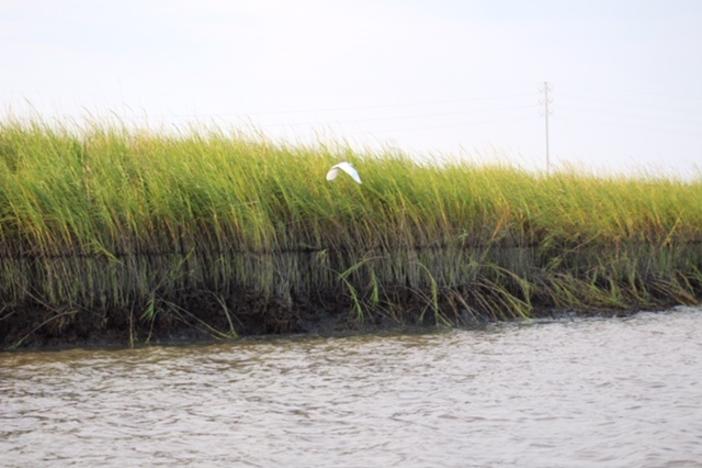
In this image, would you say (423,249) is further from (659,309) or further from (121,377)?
(121,377)

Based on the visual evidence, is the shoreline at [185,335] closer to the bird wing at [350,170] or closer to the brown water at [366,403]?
the brown water at [366,403]

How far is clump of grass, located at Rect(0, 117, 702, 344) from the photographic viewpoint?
7.23 metres

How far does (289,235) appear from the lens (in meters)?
7.77

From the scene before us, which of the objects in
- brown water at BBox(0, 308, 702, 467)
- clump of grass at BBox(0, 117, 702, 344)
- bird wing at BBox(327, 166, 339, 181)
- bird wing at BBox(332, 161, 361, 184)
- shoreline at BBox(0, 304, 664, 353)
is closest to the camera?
brown water at BBox(0, 308, 702, 467)

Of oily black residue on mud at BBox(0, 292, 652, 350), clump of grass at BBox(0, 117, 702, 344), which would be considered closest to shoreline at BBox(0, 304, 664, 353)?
oily black residue on mud at BBox(0, 292, 652, 350)

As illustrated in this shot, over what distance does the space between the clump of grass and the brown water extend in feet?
2.42

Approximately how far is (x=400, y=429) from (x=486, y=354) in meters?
2.06

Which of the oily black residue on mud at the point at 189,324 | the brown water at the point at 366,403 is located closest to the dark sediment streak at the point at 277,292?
the oily black residue on mud at the point at 189,324

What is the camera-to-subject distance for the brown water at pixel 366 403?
13.0 feet

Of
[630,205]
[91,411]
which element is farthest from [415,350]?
[630,205]

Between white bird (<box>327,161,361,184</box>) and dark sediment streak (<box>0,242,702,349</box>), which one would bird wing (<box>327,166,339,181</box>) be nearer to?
white bird (<box>327,161,361,184</box>)

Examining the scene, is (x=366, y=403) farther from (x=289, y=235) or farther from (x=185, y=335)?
(x=289, y=235)

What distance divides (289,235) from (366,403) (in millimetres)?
3079

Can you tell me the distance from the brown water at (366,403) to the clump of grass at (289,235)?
74 centimetres
